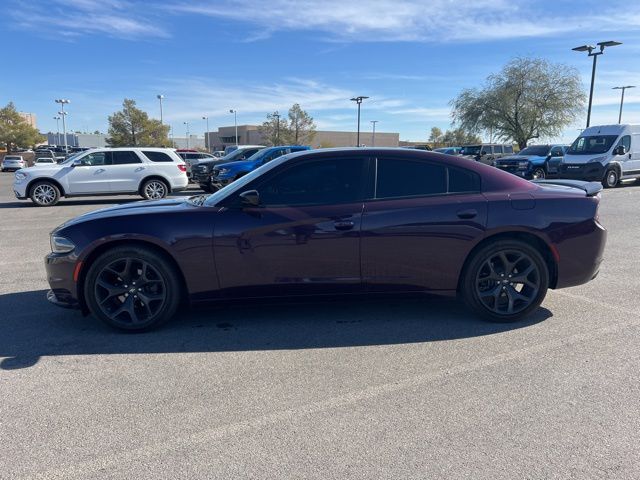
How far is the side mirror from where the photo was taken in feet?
13.5

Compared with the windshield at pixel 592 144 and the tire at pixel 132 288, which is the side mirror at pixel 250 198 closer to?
the tire at pixel 132 288

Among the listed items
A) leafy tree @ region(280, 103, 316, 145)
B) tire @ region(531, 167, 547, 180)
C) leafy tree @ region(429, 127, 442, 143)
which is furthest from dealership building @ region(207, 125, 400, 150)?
tire @ region(531, 167, 547, 180)

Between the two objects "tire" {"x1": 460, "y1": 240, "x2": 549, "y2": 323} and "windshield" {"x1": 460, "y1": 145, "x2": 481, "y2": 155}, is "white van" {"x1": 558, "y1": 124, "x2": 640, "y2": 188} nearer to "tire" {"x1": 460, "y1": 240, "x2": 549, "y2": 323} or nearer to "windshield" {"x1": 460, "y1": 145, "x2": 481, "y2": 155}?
"windshield" {"x1": 460, "y1": 145, "x2": 481, "y2": 155}

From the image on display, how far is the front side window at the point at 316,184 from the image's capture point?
4262 millimetres

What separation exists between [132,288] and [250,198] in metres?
1.30

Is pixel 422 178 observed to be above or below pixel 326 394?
above

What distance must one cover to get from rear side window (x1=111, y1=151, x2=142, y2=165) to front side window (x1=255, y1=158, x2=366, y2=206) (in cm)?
1205

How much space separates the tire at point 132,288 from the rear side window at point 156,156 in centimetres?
1182

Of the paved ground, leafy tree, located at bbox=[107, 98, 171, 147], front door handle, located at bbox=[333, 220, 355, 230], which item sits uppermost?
leafy tree, located at bbox=[107, 98, 171, 147]

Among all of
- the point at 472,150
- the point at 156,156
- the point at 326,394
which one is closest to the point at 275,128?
the point at 472,150

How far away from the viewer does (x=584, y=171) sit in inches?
761

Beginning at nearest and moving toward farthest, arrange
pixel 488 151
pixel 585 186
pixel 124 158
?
pixel 585 186 < pixel 124 158 < pixel 488 151

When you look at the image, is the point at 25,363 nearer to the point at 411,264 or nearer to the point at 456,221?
the point at 411,264

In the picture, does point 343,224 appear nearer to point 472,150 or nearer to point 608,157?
point 608,157
